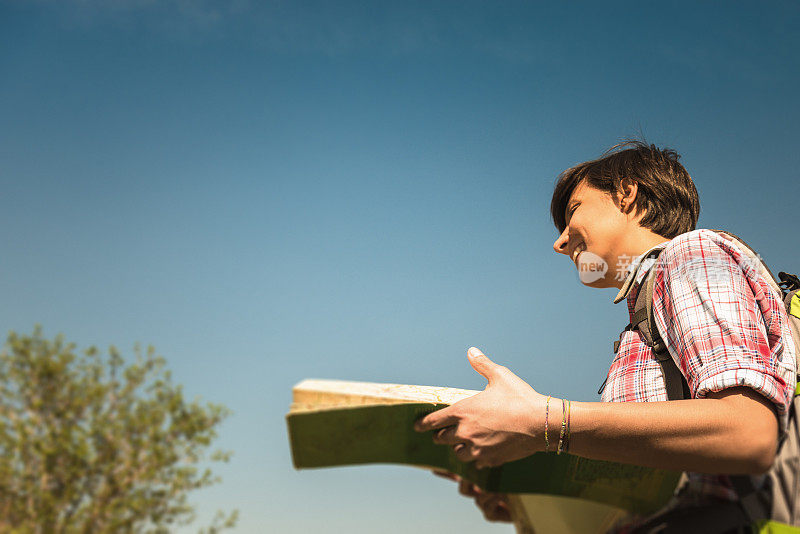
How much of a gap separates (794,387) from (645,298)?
1.32 feet

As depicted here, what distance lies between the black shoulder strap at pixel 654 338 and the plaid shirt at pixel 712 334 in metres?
0.02

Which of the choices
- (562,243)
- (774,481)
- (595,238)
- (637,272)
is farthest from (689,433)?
(562,243)

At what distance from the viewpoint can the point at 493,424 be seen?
127cm

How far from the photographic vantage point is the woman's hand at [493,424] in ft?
4.17

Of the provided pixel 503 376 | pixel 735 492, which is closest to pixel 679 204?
pixel 735 492

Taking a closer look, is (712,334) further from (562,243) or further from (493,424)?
(562,243)

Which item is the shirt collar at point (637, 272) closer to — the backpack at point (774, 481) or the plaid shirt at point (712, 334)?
the plaid shirt at point (712, 334)

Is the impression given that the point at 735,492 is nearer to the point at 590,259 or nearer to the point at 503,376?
the point at 503,376

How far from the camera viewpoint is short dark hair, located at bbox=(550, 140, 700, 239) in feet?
7.38

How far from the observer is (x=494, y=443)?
1271 mm

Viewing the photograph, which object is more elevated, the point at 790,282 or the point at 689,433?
the point at 790,282

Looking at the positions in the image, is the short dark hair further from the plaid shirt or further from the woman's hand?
the woman's hand

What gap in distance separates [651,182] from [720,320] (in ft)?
3.72

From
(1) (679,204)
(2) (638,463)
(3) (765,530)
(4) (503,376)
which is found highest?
(1) (679,204)
